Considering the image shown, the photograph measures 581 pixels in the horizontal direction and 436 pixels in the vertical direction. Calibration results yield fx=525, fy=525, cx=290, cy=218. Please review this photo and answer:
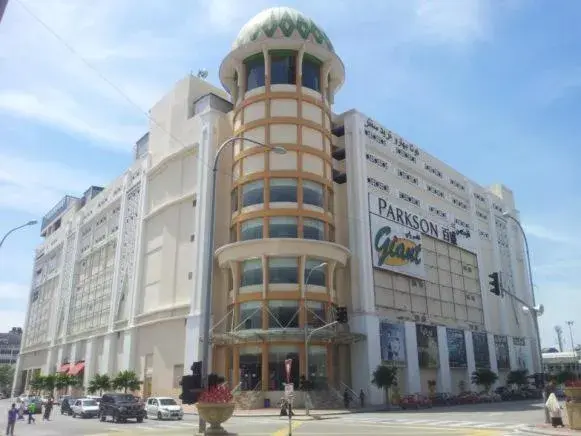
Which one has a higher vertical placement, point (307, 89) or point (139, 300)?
point (307, 89)

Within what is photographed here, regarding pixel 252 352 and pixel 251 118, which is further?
pixel 251 118

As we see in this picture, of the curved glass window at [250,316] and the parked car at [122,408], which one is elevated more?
the curved glass window at [250,316]

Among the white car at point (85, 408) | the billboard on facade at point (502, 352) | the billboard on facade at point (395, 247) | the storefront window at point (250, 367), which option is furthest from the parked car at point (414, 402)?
the billboard on facade at point (502, 352)

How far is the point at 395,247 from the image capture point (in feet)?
197

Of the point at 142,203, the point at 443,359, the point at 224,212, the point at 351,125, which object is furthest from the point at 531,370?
the point at 142,203

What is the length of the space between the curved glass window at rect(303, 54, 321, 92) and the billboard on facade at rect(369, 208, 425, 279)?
15845 mm

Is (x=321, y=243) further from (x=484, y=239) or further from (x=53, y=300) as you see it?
(x=53, y=300)

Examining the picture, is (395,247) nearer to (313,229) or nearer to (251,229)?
(313,229)

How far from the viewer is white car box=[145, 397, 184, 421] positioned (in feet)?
123

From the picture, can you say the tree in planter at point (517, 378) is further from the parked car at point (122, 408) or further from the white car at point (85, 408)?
the white car at point (85, 408)

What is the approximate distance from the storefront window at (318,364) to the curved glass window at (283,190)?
47.8 feet

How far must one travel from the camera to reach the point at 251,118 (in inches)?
2228

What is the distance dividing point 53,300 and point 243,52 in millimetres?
64514

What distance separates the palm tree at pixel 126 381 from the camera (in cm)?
5672
